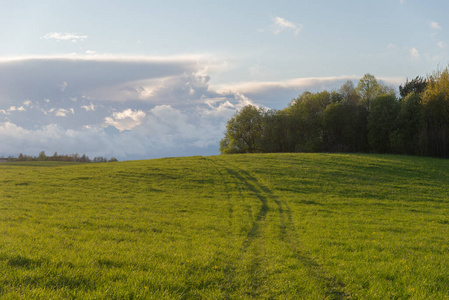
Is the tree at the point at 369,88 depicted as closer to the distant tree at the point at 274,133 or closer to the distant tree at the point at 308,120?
the distant tree at the point at 308,120

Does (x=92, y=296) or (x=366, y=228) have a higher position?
(x=92, y=296)

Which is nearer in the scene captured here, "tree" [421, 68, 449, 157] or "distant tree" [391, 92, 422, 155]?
"tree" [421, 68, 449, 157]

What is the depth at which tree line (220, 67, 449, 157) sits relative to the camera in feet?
190

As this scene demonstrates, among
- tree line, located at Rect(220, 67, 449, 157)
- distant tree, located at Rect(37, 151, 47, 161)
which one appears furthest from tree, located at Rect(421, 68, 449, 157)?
distant tree, located at Rect(37, 151, 47, 161)

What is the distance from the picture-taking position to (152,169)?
126ft

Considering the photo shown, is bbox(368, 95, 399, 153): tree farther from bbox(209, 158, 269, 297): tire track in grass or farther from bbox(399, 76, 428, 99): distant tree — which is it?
bbox(209, 158, 269, 297): tire track in grass

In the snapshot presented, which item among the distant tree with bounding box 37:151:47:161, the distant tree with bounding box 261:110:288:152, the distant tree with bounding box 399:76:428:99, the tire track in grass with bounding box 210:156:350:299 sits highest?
the distant tree with bounding box 399:76:428:99

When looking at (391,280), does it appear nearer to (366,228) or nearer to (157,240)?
(366,228)

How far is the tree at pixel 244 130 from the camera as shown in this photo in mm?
77688

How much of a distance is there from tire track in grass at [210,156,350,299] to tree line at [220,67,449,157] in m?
46.1

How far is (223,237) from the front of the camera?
573 inches

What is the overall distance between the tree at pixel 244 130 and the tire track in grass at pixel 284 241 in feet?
156

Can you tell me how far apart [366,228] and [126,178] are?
26.1 metres

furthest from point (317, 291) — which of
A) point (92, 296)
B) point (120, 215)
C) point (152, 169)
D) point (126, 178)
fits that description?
point (152, 169)
